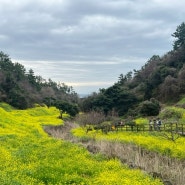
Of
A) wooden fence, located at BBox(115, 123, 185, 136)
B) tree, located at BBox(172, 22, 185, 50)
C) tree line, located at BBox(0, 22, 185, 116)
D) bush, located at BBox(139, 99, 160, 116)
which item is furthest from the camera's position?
tree, located at BBox(172, 22, 185, 50)

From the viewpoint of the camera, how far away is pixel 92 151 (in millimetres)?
31281

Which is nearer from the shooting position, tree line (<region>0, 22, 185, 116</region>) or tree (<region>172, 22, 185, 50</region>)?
tree line (<region>0, 22, 185, 116</region>)

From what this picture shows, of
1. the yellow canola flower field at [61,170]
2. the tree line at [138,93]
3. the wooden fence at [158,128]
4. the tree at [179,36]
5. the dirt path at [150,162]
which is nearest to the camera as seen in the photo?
the yellow canola flower field at [61,170]

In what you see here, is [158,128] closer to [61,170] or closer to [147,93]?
[61,170]

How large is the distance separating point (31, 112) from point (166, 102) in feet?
109

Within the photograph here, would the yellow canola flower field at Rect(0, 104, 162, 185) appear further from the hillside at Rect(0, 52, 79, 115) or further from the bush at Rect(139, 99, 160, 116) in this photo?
the hillside at Rect(0, 52, 79, 115)

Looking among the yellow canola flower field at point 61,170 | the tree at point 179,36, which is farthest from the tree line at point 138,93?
the yellow canola flower field at point 61,170

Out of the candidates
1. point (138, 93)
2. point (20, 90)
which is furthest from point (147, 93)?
point (20, 90)

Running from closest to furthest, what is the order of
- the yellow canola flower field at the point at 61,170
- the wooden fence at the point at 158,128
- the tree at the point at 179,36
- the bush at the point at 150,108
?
1. the yellow canola flower field at the point at 61,170
2. the wooden fence at the point at 158,128
3. the bush at the point at 150,108
4. the tree at the point at 179,36

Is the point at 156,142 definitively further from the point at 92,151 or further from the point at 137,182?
the point at 137,182

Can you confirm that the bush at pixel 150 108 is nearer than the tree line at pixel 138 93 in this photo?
Yes

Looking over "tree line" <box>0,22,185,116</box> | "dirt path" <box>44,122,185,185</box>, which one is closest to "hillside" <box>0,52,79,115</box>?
"tree line" <box>0,22,185,116</box>

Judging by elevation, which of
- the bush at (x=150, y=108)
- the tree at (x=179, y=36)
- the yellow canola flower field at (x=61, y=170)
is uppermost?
the tree at (x=179, y=36)

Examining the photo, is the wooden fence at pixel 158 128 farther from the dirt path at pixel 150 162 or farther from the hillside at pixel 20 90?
the hillside at pixel 20 90
